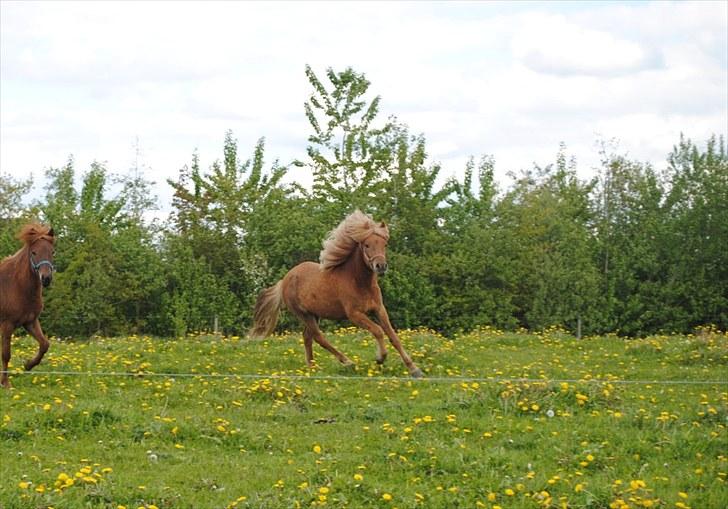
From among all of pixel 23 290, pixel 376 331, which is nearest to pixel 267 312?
pixel 376 331

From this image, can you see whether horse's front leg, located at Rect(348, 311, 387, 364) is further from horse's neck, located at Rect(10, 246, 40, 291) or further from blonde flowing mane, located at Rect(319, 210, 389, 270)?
horse's neck, located at Rect(10, 246, 40, 291)

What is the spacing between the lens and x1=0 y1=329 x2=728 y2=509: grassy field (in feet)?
27.6

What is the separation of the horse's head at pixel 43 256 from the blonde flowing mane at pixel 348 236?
454cm

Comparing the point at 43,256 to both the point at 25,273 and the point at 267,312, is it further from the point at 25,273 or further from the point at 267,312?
the point at 267,312

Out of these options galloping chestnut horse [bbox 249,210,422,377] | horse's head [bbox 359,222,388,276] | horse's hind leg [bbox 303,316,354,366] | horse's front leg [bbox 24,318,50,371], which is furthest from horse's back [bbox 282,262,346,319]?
horse's front leg [bbox 24,318,50,371]

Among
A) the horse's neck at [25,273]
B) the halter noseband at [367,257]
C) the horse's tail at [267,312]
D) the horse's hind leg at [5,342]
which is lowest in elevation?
the horse's hind leg at [5,342]

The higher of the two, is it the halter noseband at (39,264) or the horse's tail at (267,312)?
the halter noseband at (39,264)

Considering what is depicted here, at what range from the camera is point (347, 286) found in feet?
49.4

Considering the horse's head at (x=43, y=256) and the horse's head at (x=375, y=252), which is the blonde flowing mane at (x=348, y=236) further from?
the horse's head at (x=43, y=256)

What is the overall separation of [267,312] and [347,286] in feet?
8.10

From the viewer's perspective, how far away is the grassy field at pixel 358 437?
8406 mm

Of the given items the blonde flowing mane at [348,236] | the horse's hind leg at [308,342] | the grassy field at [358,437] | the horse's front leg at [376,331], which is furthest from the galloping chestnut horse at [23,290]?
the horse's front leg at [376,331]

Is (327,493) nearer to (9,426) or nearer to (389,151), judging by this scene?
(9,426)

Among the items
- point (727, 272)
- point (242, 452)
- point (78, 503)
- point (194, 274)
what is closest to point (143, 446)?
point (242, 452)
